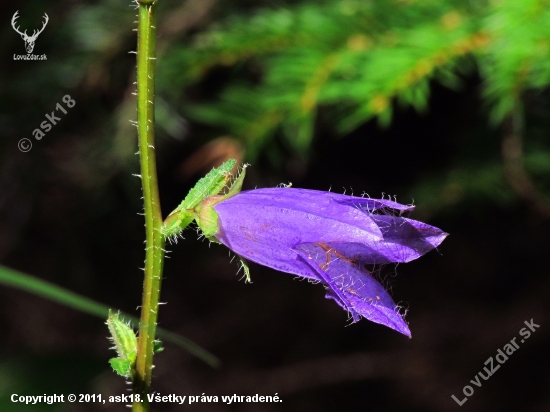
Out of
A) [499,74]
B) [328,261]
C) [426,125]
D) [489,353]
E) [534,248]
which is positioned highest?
[426,125]

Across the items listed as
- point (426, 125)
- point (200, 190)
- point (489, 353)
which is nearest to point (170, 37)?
point (426, 125)

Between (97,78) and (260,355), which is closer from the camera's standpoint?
(97,78)

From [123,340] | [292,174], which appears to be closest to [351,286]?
[123,340]

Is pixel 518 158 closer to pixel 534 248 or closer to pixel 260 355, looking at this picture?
pixel 534 248

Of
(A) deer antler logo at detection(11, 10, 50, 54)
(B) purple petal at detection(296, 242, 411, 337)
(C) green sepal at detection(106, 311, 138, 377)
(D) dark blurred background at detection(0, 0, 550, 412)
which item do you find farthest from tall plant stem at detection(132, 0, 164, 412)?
(A) deer antler logo at detection(11, 10, 50, 54)

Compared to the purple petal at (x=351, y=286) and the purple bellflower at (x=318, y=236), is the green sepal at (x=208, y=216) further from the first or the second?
the purple petal at (x=351, y=286)

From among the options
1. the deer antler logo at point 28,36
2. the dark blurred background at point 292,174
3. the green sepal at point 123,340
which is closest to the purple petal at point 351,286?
the green sepal at point 123,340

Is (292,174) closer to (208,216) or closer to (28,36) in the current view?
(28,36)
